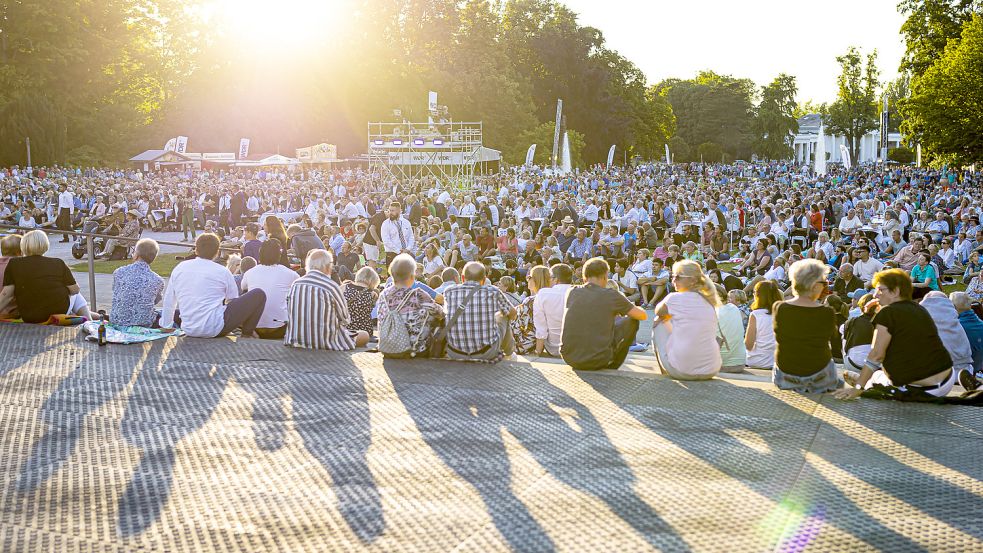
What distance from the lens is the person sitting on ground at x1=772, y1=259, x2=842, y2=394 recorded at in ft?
20.5

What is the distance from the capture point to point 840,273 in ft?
47.2

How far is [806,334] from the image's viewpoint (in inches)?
248

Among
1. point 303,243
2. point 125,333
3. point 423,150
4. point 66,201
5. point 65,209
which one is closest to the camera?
point 125,333

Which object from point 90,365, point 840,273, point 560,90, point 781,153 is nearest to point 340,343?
point 90,365

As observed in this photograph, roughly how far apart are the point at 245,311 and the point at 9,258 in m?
2.55

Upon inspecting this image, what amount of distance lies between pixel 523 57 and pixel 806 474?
71.8 m

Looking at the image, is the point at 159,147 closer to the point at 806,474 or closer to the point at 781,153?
the point at 806,474

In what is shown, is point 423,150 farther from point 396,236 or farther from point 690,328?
point 690,328

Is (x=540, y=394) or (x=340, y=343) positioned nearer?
(x=540, y=394)

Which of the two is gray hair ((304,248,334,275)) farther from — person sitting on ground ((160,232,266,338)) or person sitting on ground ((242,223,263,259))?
person sitting on ground ((242,223,263,259))

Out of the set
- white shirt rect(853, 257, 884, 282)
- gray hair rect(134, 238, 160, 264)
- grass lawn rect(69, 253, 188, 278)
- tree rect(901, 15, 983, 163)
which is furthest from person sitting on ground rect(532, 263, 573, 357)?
tree rect(901, 15, 983, 163)

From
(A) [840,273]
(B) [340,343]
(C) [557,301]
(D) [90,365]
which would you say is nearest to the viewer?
(D) [90,365]

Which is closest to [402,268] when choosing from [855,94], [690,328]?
[690,328]

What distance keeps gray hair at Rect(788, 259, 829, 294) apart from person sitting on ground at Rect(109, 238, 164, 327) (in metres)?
5.77
